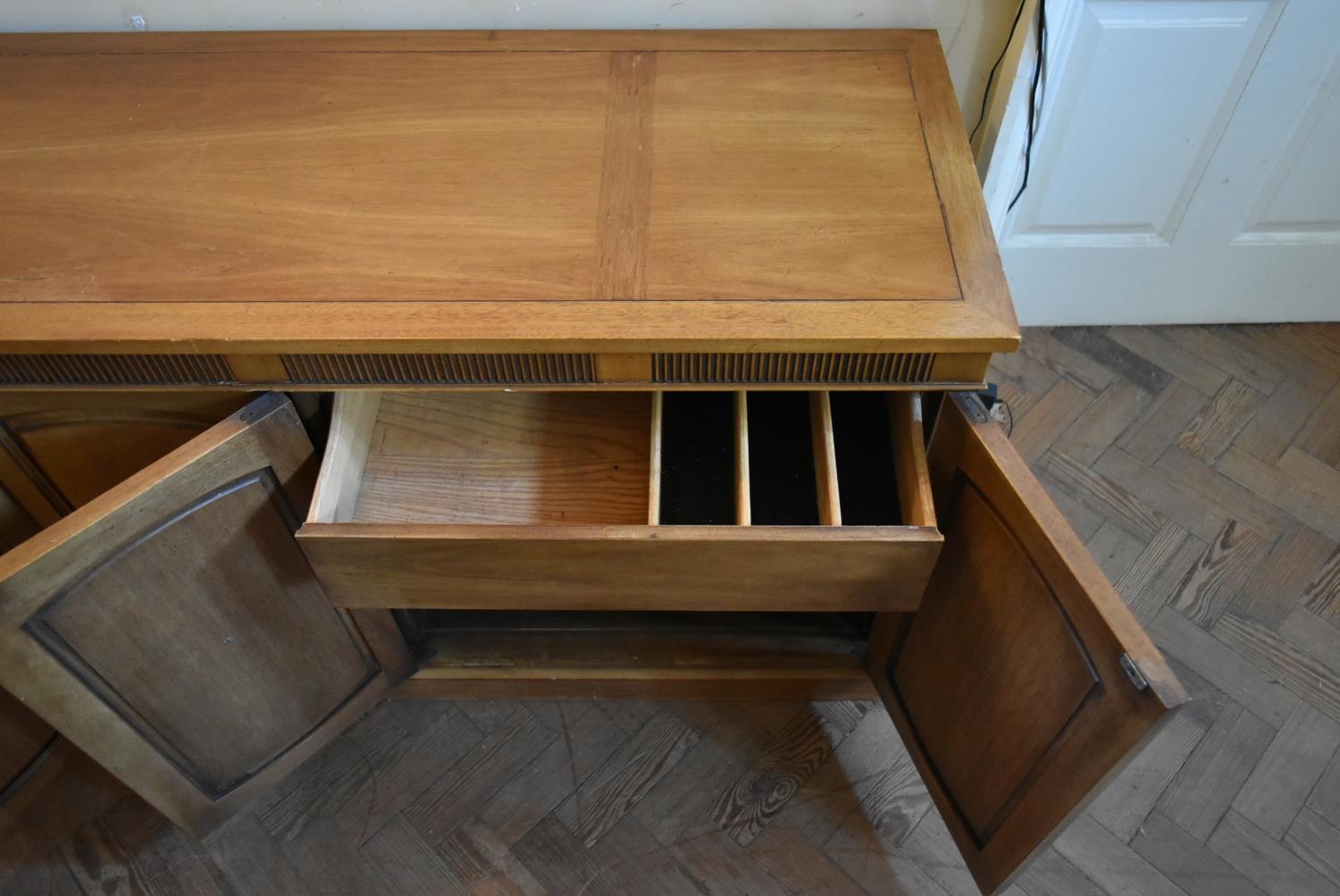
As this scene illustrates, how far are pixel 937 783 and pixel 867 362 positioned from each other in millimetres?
469

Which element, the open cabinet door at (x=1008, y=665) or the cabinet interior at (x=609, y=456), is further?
the cabinet interior at (x=609, y=456)

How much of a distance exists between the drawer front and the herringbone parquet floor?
32 cm

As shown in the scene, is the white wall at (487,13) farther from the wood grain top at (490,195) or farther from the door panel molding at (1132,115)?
the door panel molding at (1132,115)

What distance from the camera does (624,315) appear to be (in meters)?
0.80

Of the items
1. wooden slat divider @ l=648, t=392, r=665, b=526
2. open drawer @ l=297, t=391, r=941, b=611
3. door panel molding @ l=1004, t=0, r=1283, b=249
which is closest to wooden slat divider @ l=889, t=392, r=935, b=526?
open drawer @ l=297, t=391, r=941, b=611

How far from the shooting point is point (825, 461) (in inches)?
35.4

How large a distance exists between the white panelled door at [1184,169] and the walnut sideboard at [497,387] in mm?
371

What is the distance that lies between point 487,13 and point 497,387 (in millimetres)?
466

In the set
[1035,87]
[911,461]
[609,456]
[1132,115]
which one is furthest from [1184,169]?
[609,456]

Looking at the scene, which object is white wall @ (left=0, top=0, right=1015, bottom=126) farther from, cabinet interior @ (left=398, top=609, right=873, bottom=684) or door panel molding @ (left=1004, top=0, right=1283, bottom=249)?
cabinet interior @ (left=398, top=609, right=873, bottom=684)

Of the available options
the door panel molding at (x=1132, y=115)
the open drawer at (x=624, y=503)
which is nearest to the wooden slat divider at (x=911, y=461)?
the open drawer at (x=624, y=503)

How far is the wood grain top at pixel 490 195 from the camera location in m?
0.80

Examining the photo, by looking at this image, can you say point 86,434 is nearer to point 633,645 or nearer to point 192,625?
point 192,625

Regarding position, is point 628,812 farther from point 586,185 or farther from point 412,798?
point 586,185
